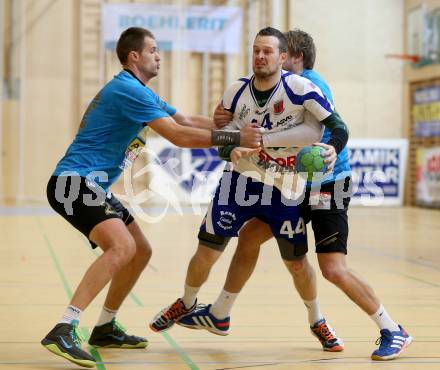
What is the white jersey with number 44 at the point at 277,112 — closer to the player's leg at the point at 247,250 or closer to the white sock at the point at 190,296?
the player's leg at the point at 247,250

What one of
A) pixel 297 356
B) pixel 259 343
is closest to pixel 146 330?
pixel 259 343

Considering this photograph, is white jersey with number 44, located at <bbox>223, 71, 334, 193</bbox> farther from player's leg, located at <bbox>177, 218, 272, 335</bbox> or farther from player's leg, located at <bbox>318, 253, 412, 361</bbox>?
player's leg, located at <bbox>318, 253, 412, 361</bbox>

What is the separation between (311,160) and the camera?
5.52m

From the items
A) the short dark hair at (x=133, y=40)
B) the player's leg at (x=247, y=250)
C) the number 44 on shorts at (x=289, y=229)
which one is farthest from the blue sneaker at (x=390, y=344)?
the short dark hair at (x=133, y=40)

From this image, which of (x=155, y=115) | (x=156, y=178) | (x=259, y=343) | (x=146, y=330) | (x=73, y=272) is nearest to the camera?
(x=155, y=115)

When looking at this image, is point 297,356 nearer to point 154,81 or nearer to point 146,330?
point 146,330

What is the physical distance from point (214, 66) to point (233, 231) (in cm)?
1906

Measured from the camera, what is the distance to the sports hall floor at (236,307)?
5789 mm

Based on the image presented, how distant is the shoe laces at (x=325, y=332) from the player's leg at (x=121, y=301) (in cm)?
124

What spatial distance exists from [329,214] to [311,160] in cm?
67

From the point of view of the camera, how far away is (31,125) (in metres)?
24.1

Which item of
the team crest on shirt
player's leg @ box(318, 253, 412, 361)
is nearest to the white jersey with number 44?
the team crest on shirt

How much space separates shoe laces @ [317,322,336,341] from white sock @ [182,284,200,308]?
0.92m

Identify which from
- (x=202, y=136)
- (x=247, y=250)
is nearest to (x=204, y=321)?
(x=247, y=250)
